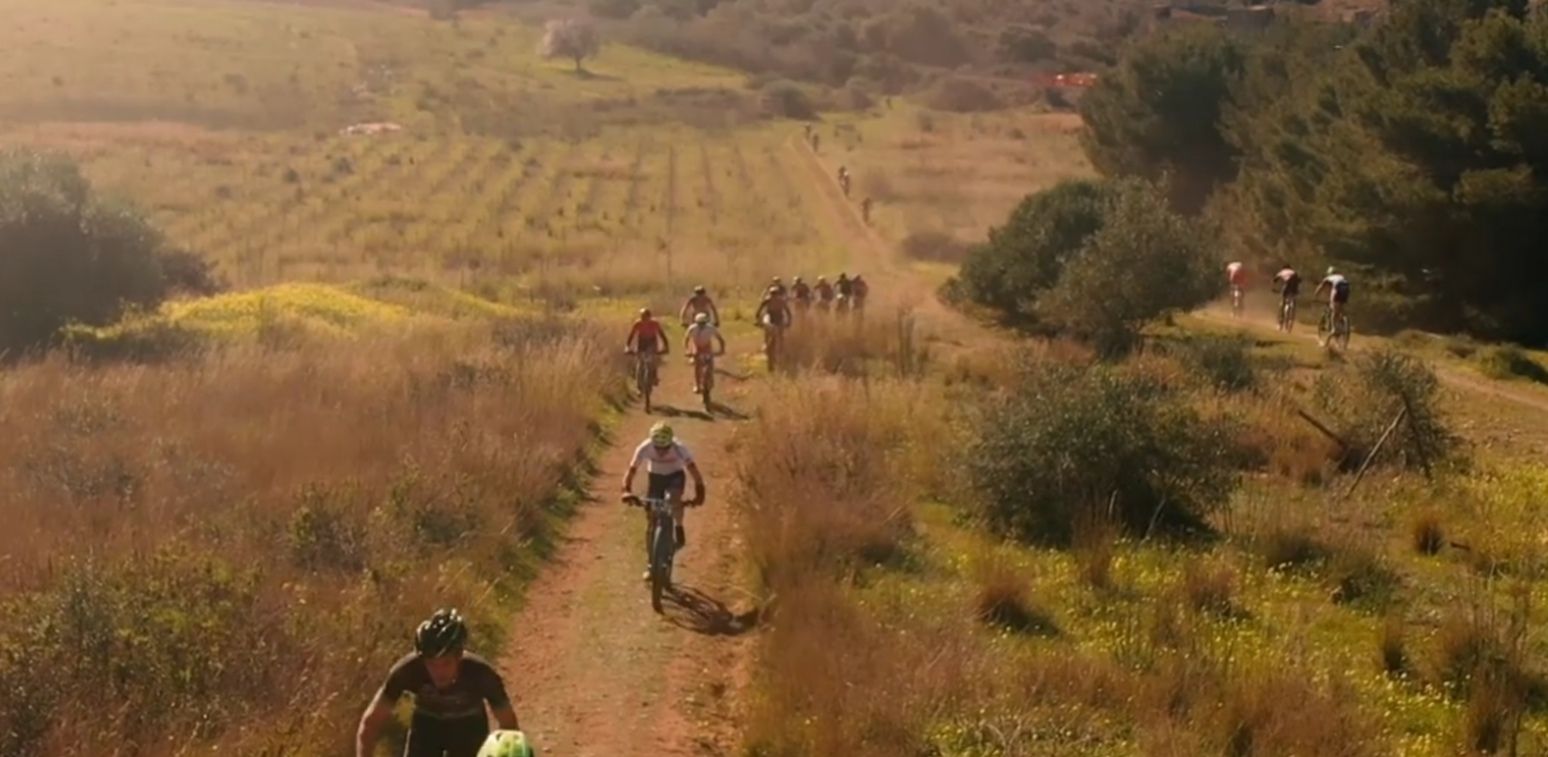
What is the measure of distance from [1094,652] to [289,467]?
8.02 meters

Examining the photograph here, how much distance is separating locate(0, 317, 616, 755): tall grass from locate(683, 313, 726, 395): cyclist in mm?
1547

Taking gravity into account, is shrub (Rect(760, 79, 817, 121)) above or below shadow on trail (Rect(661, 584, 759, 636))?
above

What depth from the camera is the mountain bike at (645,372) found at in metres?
23.2

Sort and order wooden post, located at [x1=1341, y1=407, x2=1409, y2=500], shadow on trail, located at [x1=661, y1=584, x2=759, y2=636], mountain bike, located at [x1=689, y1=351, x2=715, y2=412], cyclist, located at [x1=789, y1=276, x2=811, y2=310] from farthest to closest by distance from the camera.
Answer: cyclist, located at [x1=789, y1=276, x2=811, y2=310]
mountain bike, located at [x1=689, y1=351, x2=715, y2=412]
wooden post, located at [x1=1341, y1=407, x2=1409, y2=500]
shadow on trail, located at [x1=661, y1=584, x2=759, y2=636]

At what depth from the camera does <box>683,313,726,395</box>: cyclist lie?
917 inches

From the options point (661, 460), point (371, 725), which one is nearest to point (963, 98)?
point (661, 460)

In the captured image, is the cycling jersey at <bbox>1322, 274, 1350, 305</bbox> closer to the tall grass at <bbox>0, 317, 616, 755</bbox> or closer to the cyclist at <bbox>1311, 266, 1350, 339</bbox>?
the cyclist at <bbox>1311, 266, 1350, 339</bbox>

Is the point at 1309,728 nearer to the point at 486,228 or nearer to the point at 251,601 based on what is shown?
the point at 251,601

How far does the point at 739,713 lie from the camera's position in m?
10.8

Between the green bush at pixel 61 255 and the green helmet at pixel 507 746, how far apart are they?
25.3 metres

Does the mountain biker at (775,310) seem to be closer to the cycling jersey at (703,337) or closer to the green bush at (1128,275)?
the cycling jersey at (703,337)

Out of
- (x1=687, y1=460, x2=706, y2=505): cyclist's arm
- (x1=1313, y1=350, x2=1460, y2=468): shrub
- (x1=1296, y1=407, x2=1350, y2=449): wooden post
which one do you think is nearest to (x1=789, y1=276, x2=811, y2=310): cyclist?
(x1=1313, y1=350, x2=1460, y2=468): shrub

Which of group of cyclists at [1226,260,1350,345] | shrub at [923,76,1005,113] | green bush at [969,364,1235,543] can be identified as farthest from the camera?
shrub at [923,76,1005,113]

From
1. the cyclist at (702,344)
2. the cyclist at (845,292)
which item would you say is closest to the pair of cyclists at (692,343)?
the cyclist at (702,344)
